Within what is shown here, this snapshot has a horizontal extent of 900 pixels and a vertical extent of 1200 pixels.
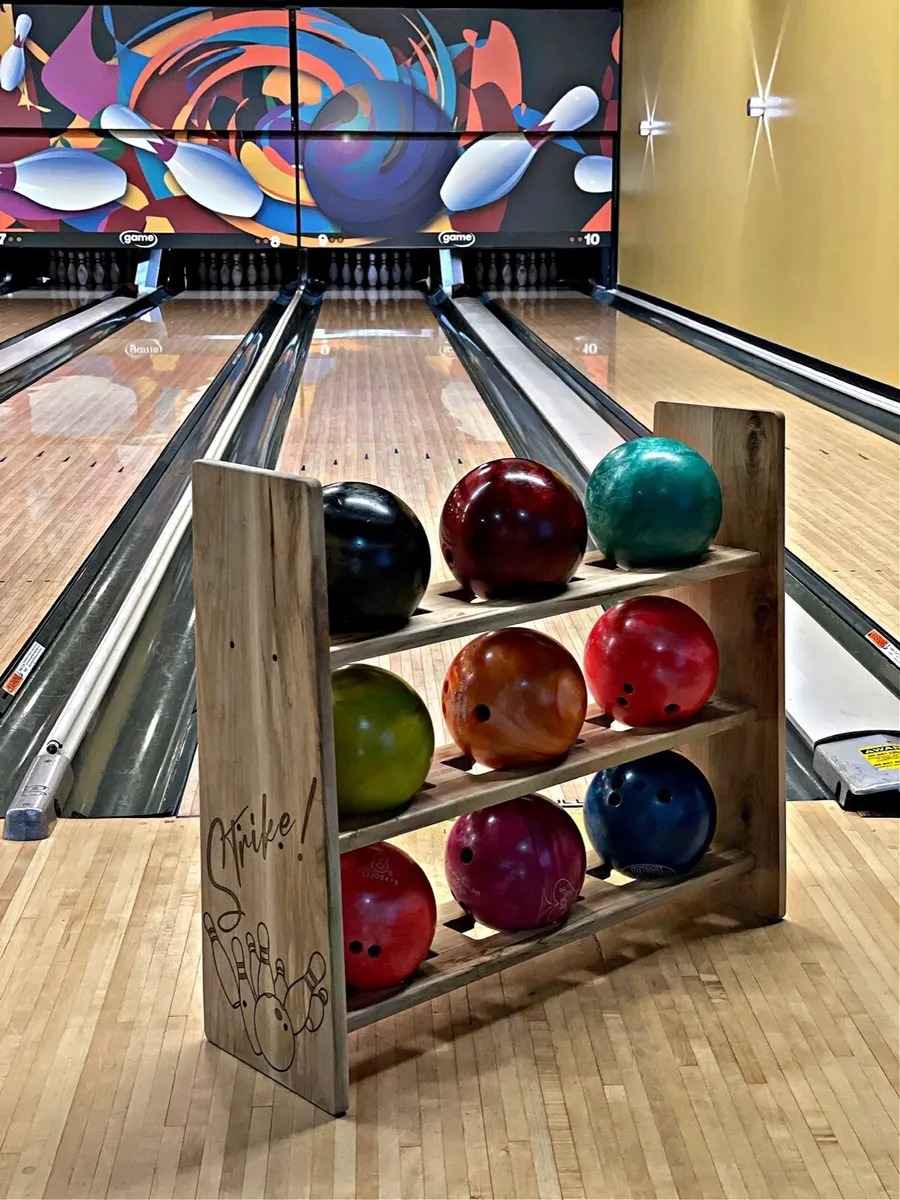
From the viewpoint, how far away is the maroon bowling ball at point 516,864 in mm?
1572

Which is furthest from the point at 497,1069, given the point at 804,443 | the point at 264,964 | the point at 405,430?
the point at 405,430

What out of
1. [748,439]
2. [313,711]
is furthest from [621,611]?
[313,711]

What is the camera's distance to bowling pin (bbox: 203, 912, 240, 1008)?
4.86ft

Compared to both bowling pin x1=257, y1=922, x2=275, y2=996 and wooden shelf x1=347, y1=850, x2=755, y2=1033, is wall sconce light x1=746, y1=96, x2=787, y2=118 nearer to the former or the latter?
wooden shelf x1=347, y1=850, x2=755, y2=1033

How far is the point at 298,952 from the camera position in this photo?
1390mm

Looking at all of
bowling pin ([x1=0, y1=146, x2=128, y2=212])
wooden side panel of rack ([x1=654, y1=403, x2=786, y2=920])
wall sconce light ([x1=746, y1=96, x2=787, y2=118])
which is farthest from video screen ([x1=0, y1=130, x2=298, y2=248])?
wooden side panel of rack ([x1=654, y1=403, x2=786, y2=920])

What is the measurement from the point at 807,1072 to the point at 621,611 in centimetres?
56

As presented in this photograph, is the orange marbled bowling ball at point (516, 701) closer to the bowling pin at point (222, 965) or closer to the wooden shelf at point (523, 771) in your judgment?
the wooden shelf at point (523, 771)

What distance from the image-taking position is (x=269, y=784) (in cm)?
139

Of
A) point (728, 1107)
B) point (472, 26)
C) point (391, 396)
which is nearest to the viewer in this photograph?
point (728, 1107)

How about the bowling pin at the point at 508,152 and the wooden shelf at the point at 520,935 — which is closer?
the wooden shelf at the point at 520,935

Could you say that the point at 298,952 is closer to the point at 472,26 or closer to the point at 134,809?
the point at 134,809

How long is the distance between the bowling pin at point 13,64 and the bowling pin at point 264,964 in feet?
27.4

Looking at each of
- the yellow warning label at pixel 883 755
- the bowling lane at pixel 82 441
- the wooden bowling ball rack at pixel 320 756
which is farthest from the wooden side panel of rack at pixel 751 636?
the bowling lane at pixel 82 441
